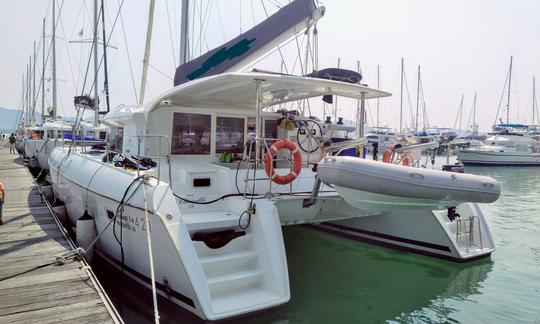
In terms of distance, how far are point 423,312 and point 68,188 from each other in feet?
22.1

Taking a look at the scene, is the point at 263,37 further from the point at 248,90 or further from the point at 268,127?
the point at 268,127

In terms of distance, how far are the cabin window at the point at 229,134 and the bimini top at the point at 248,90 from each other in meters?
0.39

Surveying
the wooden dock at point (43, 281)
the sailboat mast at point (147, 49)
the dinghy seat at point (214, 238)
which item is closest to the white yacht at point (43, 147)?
the sailboat mast at point (147, 49)

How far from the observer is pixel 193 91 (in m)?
6.28

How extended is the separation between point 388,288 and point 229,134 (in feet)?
12.0

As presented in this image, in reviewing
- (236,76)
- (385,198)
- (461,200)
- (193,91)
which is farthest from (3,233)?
(461,200)

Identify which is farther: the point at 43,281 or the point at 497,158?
the point at 497,158

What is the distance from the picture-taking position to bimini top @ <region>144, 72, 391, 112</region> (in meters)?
5.56

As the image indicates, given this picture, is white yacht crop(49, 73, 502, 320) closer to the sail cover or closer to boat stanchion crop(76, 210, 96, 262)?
boat stanchion crop(76, 210, 96, 262)

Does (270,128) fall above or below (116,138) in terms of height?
above

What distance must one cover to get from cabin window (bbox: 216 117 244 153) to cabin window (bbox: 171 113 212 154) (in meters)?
0.19

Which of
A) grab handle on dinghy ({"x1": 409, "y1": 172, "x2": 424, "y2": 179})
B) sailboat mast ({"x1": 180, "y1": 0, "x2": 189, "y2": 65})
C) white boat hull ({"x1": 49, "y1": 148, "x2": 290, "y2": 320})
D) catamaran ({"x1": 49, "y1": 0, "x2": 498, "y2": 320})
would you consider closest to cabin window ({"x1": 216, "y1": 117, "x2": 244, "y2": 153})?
catamaran ({"x1": 49, "y1": 0, "x2": 498, "y2": 320})

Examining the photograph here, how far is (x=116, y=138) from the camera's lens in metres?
9.11

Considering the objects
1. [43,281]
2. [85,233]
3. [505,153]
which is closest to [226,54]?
[85,233]
